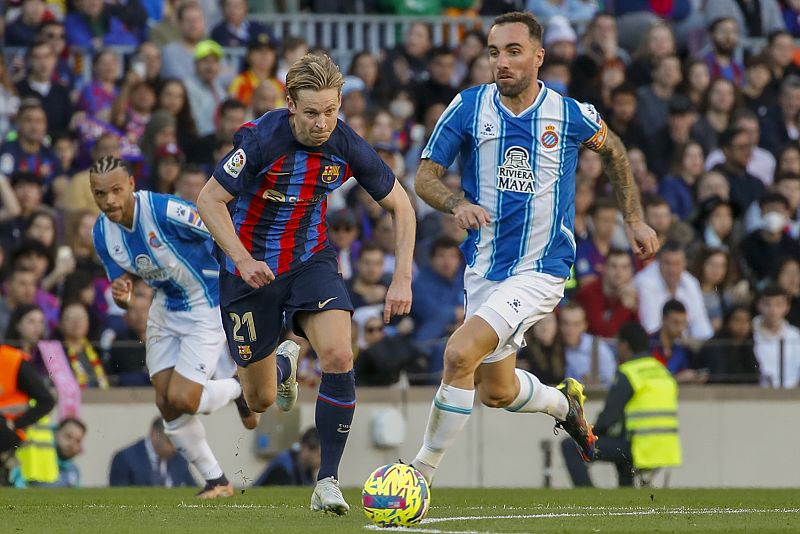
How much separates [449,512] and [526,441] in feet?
19.1

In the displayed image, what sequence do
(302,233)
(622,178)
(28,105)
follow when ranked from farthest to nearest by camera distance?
(28,105) < (622,178) < (302,233)

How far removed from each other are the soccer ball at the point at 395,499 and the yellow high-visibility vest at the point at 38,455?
6288mm

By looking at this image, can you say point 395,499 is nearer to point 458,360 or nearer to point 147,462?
point 458,360

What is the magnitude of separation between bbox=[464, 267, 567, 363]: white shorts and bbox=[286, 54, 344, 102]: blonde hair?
1.53 metres

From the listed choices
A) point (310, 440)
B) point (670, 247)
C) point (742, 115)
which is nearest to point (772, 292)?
point (670, 247)

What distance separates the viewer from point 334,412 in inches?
350

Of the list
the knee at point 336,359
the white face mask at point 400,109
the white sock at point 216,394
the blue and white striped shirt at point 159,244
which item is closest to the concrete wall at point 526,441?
the white sock at point 216,394

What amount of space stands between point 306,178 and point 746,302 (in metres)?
7.78

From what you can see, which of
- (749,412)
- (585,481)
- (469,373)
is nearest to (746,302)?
(749,412)

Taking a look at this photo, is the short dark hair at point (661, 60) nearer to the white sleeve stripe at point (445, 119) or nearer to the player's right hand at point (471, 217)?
the white sleeve stripe at point (445, 119)

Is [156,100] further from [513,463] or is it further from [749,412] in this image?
[749,412]

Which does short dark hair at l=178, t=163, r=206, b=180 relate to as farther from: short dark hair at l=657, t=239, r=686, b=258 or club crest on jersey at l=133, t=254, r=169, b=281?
short dark hair at l=657, t=239, r=686, b=258

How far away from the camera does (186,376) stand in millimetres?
11391

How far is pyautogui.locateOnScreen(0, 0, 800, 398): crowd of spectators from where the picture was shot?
575 inches
